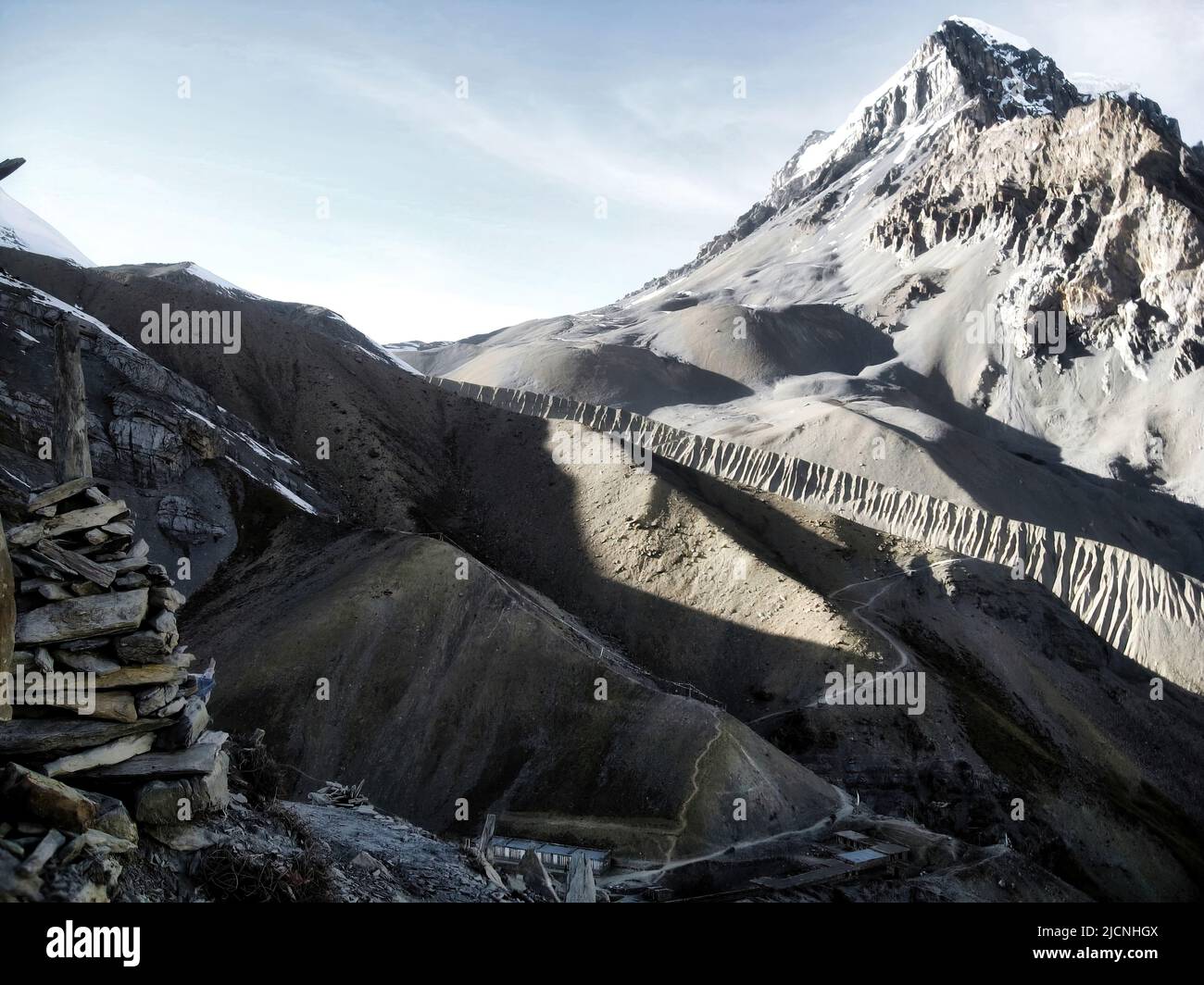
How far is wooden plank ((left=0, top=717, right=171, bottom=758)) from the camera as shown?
1159 cm

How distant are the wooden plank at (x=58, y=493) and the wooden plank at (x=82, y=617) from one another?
128cm

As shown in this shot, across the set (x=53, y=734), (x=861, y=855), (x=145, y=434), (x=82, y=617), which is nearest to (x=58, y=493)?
(x=82, y=617)

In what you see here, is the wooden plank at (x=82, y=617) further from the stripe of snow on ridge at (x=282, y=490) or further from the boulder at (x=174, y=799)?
the stripe of snow on ridge at (x=282, y=490)

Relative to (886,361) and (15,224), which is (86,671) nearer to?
(15,224)

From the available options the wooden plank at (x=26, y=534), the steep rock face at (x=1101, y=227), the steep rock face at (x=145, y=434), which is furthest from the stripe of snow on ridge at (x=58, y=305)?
the steep rock face at (x=1101, y=227)

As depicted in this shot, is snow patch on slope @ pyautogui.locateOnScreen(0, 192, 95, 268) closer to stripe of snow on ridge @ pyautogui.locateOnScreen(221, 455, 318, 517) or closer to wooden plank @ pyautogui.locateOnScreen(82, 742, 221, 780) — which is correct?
stripe of snow on ridge @ pyautogui.locateOnScreen(221, 455, 318, 517)

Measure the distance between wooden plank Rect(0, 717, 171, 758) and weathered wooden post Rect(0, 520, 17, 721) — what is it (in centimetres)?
27

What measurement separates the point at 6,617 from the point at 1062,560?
75586 millimetres

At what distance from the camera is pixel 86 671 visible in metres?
12.3

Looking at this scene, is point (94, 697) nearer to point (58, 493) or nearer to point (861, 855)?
point (58, 493)

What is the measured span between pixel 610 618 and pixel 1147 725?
33021 mm

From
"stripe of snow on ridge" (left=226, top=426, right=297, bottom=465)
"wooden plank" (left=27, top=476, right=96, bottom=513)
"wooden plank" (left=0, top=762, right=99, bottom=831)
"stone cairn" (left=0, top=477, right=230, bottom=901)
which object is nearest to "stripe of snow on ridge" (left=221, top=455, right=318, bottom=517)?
"stripe of snow on ridge" (left=226, top=426, right=297, bottom=465)

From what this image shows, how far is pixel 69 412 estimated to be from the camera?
13961 mm
